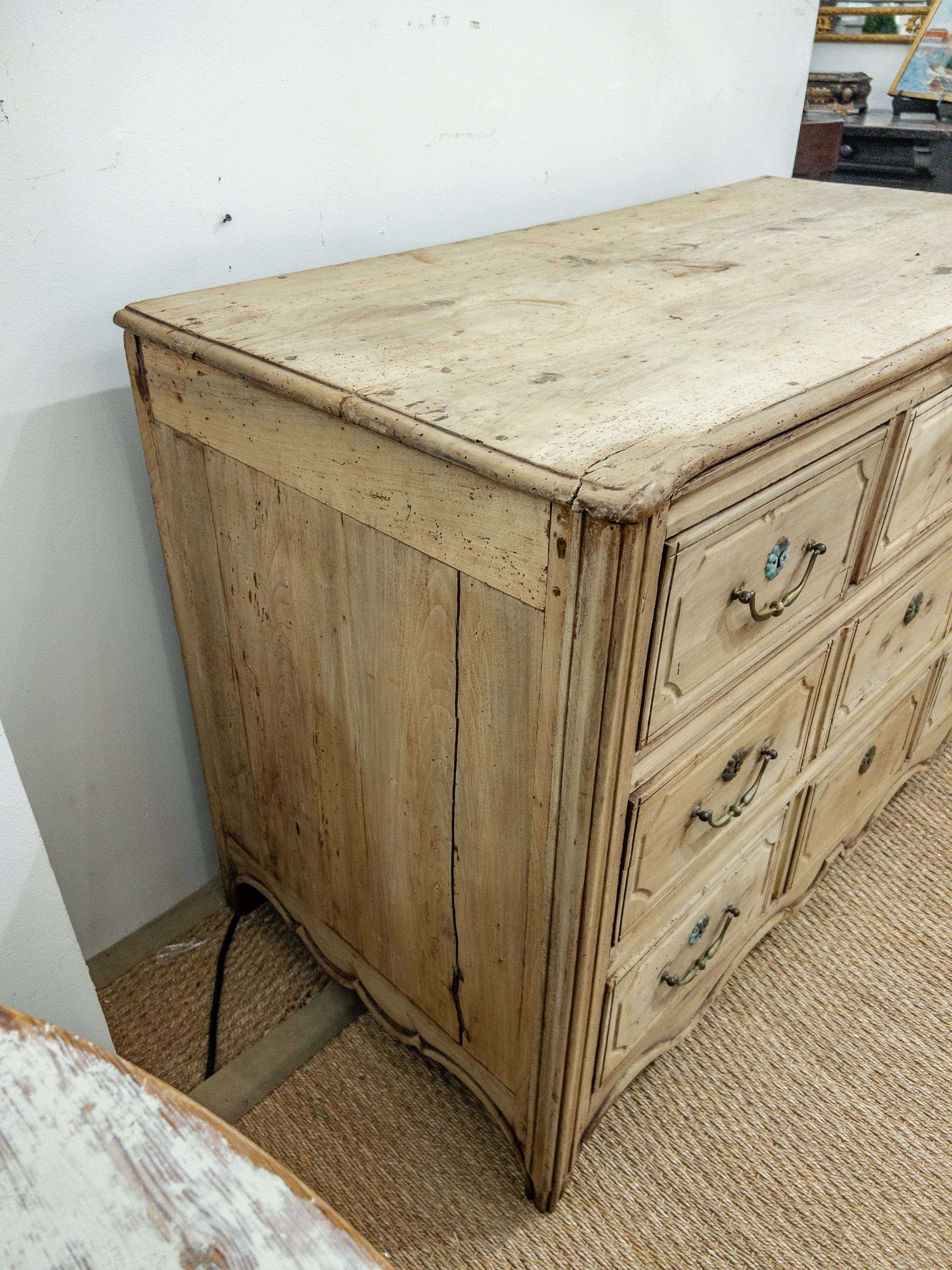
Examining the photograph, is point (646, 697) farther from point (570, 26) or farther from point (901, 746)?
point (570, 26)

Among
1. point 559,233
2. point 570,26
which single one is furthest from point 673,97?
point 559,233

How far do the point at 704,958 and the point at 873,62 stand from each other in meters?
2.29

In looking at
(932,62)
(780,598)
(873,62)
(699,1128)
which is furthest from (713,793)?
(873,62)

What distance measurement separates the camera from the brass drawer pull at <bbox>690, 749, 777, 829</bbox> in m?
0.97

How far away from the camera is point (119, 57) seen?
0.92 m

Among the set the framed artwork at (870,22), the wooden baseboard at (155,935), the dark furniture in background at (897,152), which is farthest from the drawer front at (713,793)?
the framed artwork at (870,22)

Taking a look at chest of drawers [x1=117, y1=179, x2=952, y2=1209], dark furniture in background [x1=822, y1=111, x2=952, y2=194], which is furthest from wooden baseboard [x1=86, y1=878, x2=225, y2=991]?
dark furniture in background [x1=822, y1=111, x2=952, y2=194]

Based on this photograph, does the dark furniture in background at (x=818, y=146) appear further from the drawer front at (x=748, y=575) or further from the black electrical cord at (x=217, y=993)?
the black electrical cord at (x=217, y=993)

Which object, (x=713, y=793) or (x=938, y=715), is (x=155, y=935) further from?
(x=938, y=715)

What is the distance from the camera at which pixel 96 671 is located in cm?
117

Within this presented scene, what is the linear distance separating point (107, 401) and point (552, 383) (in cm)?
54

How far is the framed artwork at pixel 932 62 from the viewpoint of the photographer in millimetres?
2178

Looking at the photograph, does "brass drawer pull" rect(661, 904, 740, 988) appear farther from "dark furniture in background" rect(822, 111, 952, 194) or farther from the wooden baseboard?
"dark furniture in background" rect(822, 111, 952, 194)

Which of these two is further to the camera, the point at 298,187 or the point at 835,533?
the point at 298,187
